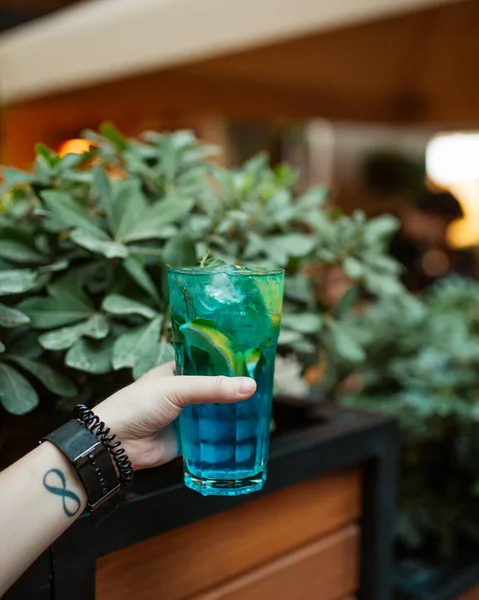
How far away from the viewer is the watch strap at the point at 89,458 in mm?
635

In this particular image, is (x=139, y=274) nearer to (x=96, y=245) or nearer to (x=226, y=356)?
(x=96, y=245)

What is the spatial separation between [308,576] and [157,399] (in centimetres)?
57

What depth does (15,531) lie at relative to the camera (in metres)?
0.60

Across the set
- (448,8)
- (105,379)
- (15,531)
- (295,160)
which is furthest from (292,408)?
(295,160)

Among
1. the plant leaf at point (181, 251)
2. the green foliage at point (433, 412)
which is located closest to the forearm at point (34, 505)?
the plant leaf at point (181, 251)

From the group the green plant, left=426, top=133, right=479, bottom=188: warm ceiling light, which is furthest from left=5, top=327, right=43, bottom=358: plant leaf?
left=426, top=133, right=479, bottom=188: warm ceiling light

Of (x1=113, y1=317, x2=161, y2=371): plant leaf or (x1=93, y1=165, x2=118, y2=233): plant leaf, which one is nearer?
(x1=113, y1=317, x2=161, y2=371): plant leaf

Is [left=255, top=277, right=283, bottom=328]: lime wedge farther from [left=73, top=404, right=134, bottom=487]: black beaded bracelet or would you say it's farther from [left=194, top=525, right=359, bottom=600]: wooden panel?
[left=194, top=525, right=359, bottom=600]: wooden panel

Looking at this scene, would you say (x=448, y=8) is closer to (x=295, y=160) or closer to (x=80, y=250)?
(x=295, y=160)

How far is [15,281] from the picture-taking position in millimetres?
832

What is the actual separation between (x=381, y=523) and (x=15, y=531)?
72cm

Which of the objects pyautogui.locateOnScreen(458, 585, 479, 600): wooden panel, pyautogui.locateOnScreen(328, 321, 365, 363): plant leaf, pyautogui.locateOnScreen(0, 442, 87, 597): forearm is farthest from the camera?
pyautogui.locateOnScreen(458, 585, 479, 600): wooden panel

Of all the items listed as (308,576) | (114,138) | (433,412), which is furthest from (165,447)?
(433,412)

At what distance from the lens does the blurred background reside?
154 cm
